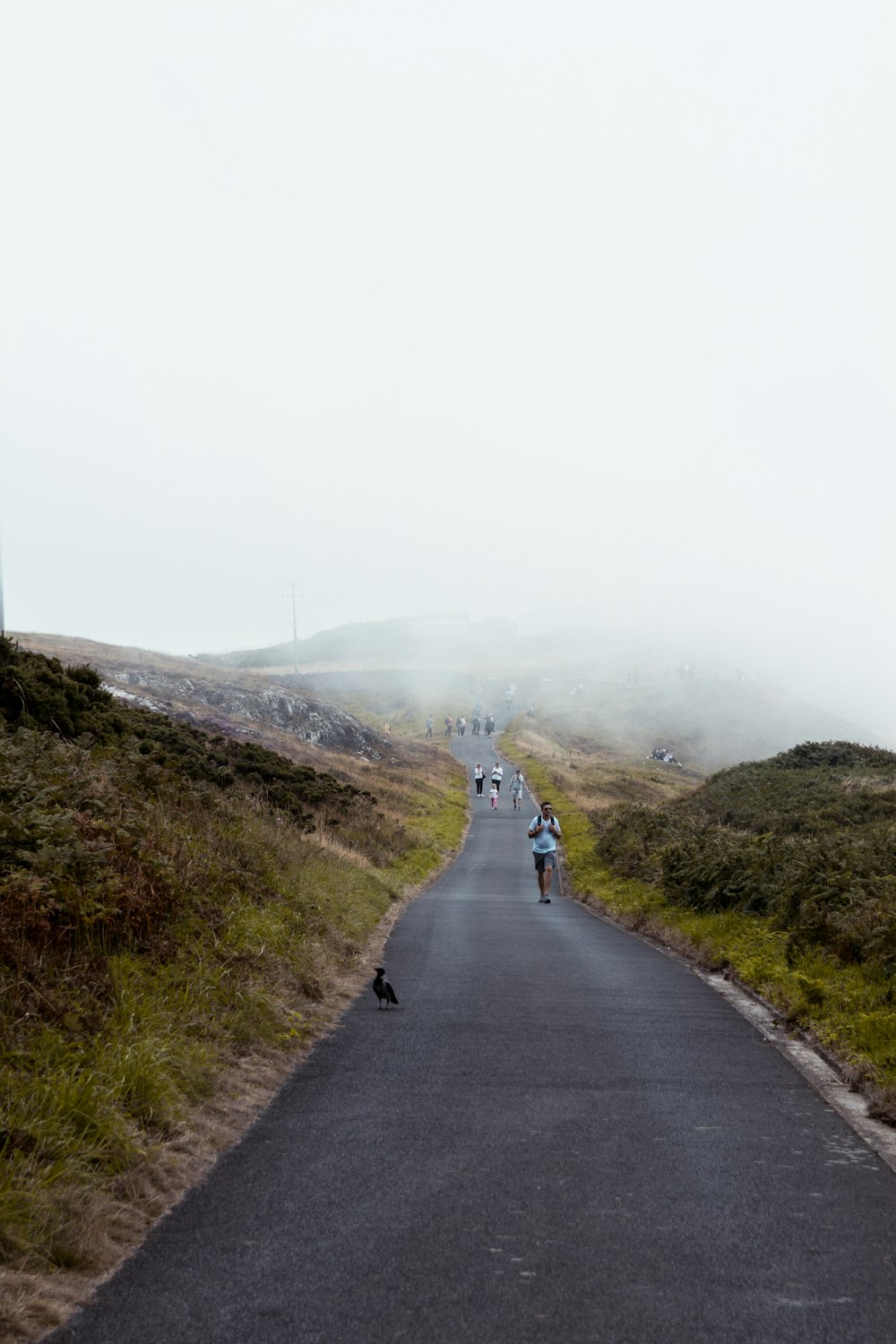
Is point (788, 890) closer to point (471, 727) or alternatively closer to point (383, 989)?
point (383, 989)

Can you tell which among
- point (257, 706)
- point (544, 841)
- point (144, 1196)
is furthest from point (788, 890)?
point (257, 706)

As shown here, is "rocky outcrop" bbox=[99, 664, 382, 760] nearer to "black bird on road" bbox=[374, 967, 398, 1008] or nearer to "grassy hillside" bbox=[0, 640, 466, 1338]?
"grassy hillside" bbox=[0, 640, 466, 1338]

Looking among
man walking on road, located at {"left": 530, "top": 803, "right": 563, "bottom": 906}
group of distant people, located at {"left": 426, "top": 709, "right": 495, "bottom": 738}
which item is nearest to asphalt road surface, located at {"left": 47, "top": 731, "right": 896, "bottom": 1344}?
man walking on road, located at {"left": 530, "top": 803, "right": 563, "bottom": 906}

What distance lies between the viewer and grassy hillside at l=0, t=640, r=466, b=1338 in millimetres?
5129

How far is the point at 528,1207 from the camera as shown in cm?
532

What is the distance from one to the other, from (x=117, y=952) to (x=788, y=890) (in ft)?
31.1

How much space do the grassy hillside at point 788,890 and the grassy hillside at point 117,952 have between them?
15.5 ft

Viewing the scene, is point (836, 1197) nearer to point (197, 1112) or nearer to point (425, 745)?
point (197, 1112)

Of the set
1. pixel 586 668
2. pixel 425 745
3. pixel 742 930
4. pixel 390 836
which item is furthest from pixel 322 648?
pixel 742 930

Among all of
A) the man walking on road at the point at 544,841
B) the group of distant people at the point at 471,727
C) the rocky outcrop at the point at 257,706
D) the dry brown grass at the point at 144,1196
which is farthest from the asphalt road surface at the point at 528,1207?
the group of distant people at the point at 471,727

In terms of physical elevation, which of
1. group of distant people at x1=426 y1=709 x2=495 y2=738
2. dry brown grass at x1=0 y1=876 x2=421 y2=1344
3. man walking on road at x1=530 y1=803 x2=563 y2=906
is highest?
dry brown grass at x1=0 y1=876 x2=421 y2=1344

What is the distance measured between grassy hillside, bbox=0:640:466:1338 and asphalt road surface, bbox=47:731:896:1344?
42cm

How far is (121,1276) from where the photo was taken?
4547 mm

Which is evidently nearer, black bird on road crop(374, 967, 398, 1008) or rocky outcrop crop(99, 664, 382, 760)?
black bird on road crop(374, 967, 398, 1008)
